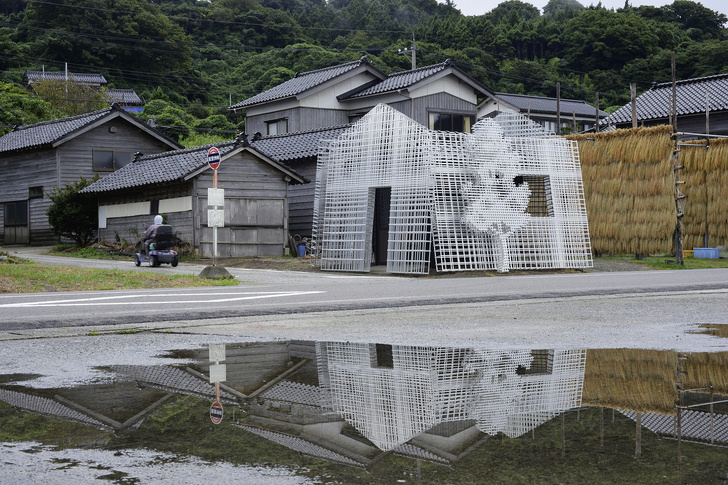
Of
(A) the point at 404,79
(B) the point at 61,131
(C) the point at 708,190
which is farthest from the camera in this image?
(B) the point at 61,131

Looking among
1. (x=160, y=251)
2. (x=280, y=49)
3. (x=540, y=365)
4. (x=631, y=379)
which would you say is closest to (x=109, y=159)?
(x=160, y=251)

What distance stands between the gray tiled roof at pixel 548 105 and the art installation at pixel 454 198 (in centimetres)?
3169

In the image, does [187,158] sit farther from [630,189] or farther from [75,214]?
[630,189]

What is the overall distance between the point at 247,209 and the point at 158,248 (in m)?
5.69

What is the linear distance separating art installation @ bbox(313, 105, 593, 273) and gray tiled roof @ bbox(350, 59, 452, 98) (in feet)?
34.5

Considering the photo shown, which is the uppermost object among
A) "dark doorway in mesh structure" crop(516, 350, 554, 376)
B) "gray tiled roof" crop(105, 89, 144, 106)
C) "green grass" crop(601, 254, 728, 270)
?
"gray tiled roof" crop(105, 89, 144, 106)

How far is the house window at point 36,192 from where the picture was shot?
3362 cm

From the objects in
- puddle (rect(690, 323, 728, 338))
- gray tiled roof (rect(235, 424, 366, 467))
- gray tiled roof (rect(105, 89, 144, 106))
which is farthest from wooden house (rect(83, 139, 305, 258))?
gray tiled roof (rect(105, 89, 144, 106))

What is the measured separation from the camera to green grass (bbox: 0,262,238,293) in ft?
44.9

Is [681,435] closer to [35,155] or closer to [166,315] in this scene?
[166,315]

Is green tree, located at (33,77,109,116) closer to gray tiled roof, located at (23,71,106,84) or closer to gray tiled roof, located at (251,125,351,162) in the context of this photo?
gray tiled roof, located at (23,71,106,84)

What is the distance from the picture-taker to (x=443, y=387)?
4848 millimetres

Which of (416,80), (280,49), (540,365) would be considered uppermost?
(280,49)

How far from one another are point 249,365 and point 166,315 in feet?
12.3
